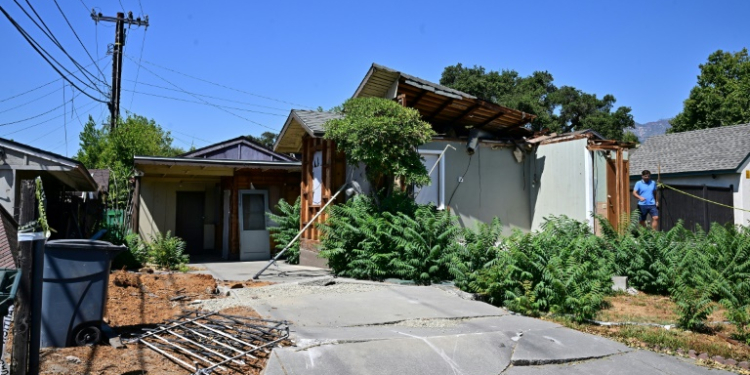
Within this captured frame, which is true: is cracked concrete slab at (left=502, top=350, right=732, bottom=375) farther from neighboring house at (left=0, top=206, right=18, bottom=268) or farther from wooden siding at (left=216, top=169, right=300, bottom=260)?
wooden siding at (left=216, top=169, right=300, bottom=260)

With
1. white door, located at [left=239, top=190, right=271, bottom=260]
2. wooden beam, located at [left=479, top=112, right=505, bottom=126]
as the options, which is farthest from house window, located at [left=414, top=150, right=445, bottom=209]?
white door, located at [left=239, top=190, right=271, bottom=260]

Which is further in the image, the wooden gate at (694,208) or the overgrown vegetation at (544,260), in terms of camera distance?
the wooden gate at (694,208)

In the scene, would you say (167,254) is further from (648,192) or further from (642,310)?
(648,192)

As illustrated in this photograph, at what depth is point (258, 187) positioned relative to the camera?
15305mm

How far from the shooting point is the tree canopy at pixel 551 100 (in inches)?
1437

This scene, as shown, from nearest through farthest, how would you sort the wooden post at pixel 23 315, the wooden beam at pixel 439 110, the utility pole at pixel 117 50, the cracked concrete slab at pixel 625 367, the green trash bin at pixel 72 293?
the wooden post at pixel 23 315
the green trash bin at pixel 72 293
the cracked concrete slab at pixel 625 367
the wooden beam at pixel 439 110
the utility pole at pixel 117 50

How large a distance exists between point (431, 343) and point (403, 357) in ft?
1.44

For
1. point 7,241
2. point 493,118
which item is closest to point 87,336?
point 7,241

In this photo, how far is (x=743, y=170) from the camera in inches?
682

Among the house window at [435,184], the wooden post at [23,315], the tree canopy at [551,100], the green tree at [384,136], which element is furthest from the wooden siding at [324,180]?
the tree canopy at [551,100]

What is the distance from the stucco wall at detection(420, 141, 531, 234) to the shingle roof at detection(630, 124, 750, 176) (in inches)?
305

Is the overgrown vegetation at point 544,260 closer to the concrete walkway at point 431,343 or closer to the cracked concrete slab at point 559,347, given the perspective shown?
the concrete walkway at point 431,343

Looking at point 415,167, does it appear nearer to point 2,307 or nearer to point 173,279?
point 173,279

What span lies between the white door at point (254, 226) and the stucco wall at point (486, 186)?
578 centimetres
